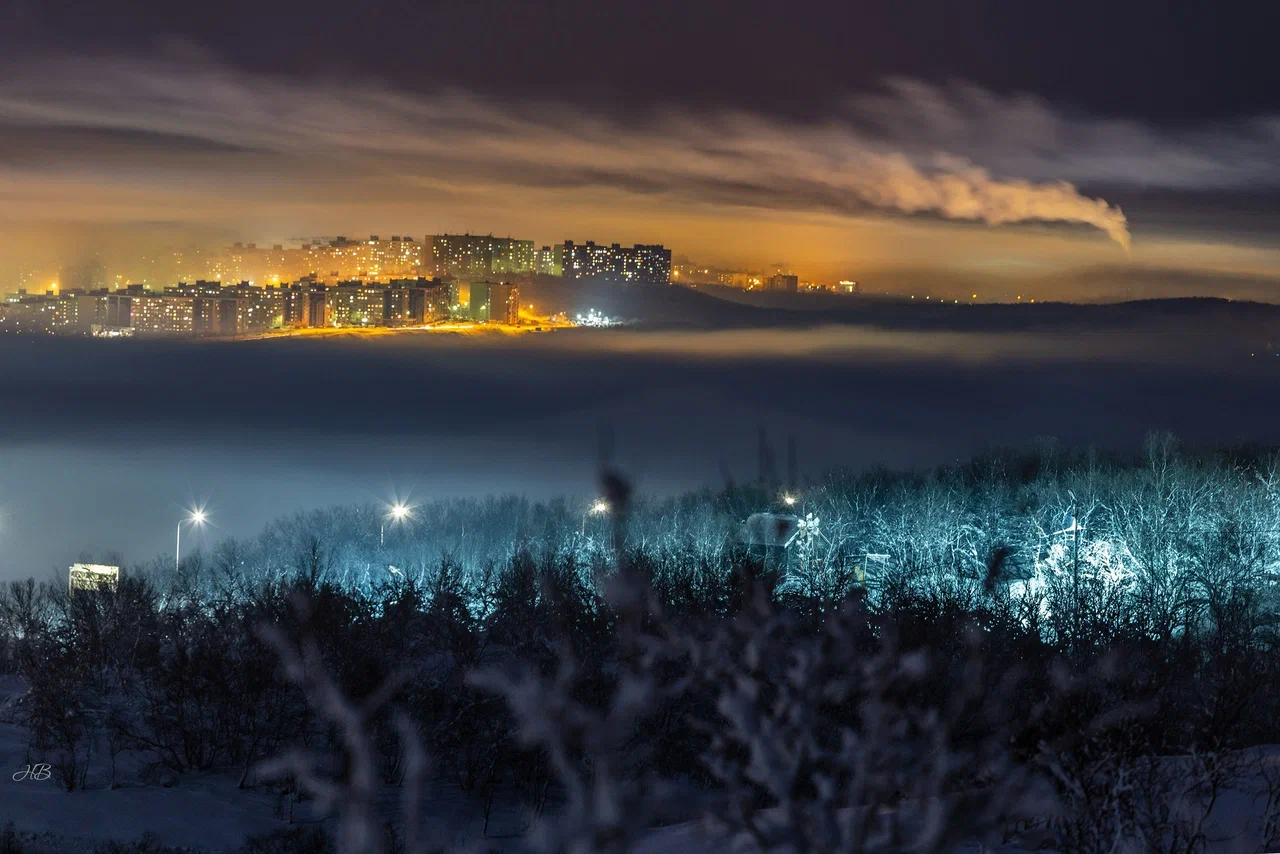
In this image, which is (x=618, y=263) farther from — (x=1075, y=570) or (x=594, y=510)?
(x=1075, y=570)

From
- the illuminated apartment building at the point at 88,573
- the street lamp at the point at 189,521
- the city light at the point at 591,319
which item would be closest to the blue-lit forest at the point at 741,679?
the illuminated apartment building at the point at 88,573

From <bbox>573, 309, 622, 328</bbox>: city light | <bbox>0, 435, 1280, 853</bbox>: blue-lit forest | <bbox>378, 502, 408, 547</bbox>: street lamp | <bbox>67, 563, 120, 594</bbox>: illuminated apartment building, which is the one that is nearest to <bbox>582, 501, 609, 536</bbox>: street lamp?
<bbox>0, 435, 1280, 853</bbox>: blue-lit forest

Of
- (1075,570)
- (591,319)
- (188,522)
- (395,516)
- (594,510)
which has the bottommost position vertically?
(188,522)

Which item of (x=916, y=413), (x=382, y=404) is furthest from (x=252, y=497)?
(x=916, y=413)

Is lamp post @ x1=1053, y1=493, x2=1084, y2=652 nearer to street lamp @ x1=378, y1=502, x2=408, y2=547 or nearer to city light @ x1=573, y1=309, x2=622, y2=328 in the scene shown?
street lamp @ x1=378, y1=502, x2=408, y2=547

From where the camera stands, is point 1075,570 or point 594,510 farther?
point 594,510

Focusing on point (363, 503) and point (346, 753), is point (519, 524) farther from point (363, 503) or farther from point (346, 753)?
point (346, 753)

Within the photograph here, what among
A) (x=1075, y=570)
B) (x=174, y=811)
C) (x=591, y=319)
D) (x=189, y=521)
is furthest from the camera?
(x=591, y=319)
